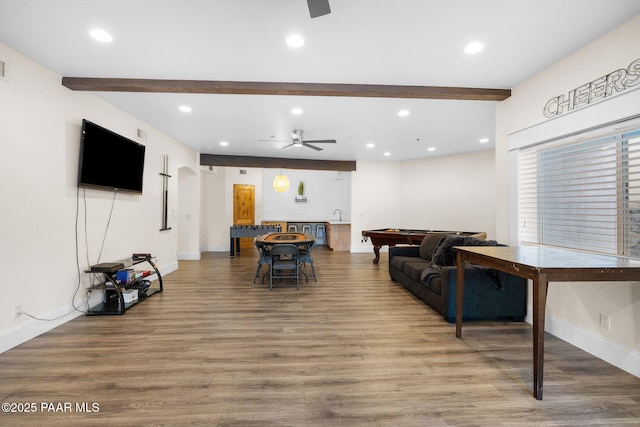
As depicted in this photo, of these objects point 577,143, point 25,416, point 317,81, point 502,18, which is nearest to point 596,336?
point 577,143

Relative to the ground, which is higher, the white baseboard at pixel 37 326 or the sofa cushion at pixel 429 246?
the sofa cushion at pixel 429 246

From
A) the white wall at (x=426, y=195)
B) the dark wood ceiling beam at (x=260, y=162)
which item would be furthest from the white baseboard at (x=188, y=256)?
the white wall at (x=426, y=195)

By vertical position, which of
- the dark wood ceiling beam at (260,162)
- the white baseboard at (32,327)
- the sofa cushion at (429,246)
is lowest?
the white baseboard at (32,327)

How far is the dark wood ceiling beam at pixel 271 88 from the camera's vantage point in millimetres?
3029

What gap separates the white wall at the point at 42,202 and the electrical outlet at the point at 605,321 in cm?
519

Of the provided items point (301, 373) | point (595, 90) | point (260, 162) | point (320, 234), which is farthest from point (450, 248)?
point (320, 234)

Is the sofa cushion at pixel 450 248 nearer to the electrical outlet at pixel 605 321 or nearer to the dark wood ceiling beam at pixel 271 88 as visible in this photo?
the electrical outlet at pixel 605 321

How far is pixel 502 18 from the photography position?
2.04 meters

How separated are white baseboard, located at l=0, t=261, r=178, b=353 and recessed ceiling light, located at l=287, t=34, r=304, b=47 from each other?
3.60 metres

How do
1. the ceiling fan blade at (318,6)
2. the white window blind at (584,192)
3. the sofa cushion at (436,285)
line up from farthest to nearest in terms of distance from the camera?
the sofa cushion at (436,285)
the white window blind at (584,192)
the ceiling fan blade at (318,6)

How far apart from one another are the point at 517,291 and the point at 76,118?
5.47 metres

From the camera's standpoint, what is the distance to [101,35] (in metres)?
2.28

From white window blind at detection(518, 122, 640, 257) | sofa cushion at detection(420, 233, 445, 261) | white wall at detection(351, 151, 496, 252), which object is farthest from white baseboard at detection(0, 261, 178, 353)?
white wall at detection(351, 151, 496, 252)

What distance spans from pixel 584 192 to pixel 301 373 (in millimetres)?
3059
